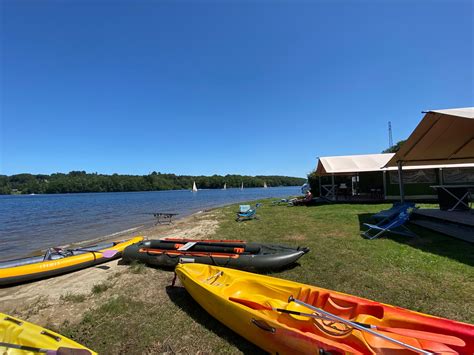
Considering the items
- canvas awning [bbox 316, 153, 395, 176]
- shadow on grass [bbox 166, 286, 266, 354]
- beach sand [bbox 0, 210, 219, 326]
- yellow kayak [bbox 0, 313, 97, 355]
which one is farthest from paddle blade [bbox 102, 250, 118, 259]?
canvas awning [bbox 316, 153, 395, 176]

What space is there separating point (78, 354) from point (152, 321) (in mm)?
1485

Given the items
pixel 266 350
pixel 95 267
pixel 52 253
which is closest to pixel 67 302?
pixel 95 267

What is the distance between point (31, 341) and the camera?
9.16 feet

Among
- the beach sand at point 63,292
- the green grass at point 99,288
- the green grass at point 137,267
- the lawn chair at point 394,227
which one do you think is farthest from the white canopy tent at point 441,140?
the green grass at point 99,288

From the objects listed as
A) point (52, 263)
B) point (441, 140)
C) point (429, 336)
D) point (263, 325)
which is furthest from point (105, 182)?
point (429, 336)

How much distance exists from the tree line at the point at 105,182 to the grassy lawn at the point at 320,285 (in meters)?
107

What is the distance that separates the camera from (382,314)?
9.42 feet

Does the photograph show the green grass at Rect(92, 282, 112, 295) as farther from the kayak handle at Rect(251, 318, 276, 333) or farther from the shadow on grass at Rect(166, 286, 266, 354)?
the kayak handle at Rect(251, 318, 276, 333)

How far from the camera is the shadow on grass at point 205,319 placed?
313cm

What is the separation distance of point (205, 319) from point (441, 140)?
9.34 m

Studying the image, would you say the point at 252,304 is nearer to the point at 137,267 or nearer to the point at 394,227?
the point at 137,267

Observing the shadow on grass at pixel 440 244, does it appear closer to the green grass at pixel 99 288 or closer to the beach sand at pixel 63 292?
the beach sand at pixel 63 292

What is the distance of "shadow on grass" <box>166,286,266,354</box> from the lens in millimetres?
3133

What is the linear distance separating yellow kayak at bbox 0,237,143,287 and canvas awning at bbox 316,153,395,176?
591 inches
